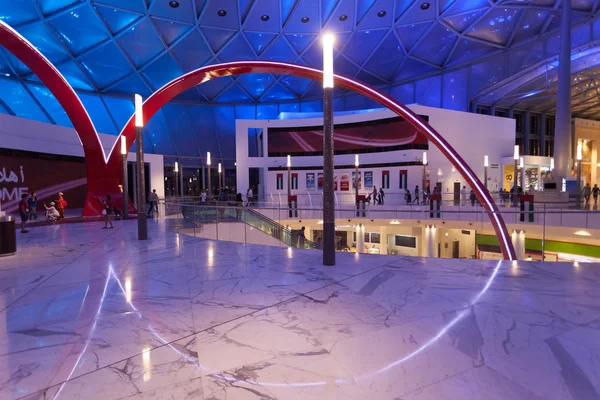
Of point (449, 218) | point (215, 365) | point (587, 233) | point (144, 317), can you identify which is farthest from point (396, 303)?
point (449, 218)

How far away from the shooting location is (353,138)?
108 ft

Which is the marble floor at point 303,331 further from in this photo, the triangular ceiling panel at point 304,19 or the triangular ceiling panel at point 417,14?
the triangular ceiling panel at point 417,14

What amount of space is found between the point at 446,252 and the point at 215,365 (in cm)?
2394

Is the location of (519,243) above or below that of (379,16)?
below

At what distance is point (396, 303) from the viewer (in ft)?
15.7

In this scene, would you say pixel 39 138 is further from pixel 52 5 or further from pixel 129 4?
pixel 129 4

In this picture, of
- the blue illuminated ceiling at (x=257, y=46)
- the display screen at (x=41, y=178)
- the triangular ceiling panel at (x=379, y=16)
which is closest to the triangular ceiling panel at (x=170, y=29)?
the blue illuminated ceiling at (x=257, y=46)

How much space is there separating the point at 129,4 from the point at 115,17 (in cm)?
249

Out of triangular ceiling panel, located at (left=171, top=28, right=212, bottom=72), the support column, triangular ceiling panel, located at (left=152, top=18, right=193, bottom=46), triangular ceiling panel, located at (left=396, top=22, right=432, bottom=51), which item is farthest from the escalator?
triangular ceiling panel, located at (left=396, top=22, right=432, bottom=51)

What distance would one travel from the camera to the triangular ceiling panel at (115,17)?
30.5m

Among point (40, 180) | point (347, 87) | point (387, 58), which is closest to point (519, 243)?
point (347, 87)

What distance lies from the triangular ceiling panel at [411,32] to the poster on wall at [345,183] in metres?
16.7

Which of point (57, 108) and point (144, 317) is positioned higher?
point (57, 108)

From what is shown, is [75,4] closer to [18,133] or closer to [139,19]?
[139,19]
